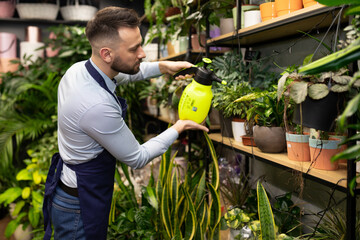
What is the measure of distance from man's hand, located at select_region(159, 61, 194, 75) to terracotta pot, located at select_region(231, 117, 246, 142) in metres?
0.37

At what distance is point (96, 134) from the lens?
1219 mm

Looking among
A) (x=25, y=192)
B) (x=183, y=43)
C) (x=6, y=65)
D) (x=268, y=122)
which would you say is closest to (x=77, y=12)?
(x=6, y=65)

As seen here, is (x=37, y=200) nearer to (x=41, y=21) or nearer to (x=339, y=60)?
(x=41, y=21)

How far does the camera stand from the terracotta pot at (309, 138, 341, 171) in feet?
3.57

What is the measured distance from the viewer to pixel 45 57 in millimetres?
3867

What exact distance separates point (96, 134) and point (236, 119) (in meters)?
0.74

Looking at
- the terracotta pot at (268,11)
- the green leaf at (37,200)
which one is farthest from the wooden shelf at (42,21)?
the terracotta pot at (268,11)

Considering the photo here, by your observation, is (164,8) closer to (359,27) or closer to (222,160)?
(222,160)

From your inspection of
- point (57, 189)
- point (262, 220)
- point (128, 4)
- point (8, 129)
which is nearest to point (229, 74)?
point (262, 220)

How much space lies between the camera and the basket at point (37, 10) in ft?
12.0

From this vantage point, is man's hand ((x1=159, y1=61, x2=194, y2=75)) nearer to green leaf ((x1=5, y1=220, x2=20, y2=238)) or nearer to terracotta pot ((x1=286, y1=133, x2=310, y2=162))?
terracotta pot ((x1=286, y1=133, x2=310, y2=162))

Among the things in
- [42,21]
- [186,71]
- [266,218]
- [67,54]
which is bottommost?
[266,218]

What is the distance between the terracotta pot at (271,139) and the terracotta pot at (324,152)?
0.21m

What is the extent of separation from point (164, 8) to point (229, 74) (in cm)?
97
